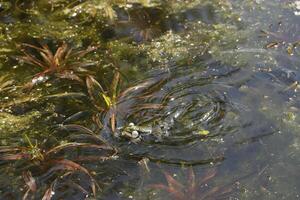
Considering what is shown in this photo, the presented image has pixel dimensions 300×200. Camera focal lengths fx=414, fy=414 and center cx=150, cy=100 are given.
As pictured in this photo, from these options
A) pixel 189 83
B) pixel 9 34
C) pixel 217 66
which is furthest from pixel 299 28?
pixel 9 34

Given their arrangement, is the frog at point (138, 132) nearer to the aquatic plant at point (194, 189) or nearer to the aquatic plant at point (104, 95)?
the aquatic plant at point (104, 95)

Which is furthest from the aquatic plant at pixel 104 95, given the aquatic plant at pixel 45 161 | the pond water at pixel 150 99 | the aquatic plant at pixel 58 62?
the aquatic plant at pixel 45 161

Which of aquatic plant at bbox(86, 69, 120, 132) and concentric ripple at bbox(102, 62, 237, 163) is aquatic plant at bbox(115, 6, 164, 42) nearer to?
concentric ripple at bbox(102, 62, 237, 163)

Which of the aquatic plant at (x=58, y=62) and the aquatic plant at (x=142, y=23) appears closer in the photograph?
the aquatic plant at (x=58, y=62)

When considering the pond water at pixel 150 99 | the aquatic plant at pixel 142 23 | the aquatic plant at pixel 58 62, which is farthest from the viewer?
the aquatic plant at pixel 142 23

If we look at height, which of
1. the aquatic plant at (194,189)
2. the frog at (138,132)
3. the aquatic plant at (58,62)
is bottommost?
the aquatic plant at (194,189)

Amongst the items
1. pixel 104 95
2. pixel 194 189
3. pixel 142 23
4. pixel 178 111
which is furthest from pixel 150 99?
pixel 142 23

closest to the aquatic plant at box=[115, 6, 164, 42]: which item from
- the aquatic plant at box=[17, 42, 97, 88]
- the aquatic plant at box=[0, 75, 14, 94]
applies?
the aquatic plant at box=[17, 42, 97, 88]

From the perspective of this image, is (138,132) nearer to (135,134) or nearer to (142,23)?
(135,134)
